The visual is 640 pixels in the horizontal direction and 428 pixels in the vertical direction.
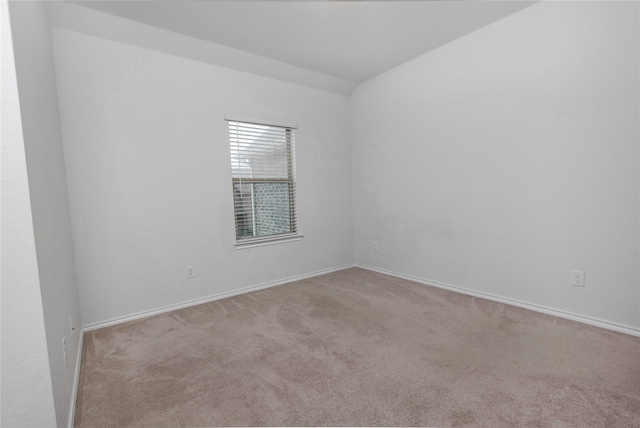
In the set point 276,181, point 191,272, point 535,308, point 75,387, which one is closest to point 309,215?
point 276,181

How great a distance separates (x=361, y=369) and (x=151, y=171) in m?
2.30

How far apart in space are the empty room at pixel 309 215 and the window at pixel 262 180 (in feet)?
0.08

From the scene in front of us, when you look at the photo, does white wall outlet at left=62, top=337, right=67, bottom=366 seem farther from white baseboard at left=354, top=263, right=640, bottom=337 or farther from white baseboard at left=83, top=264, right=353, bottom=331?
white baseboard at left=354, top=263, right=640, bottom=337

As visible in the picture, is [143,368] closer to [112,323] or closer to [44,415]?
[44,415]

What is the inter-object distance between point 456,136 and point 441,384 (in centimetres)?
221

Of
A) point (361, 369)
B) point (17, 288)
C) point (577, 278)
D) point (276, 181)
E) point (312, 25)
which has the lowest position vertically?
point (361, 369)

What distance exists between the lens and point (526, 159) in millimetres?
2383

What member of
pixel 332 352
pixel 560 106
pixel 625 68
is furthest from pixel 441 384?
pixel 625 68

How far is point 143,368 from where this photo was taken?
1764 mm

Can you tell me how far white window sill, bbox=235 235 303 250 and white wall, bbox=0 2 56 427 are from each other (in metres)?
2.03

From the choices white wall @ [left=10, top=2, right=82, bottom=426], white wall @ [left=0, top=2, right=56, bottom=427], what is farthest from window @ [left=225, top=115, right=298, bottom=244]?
white wall @ [left=0, top=2, right=56, bottom=427]

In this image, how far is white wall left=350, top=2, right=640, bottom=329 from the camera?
1979mm

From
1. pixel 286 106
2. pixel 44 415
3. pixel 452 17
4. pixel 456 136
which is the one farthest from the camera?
pixel 286 106

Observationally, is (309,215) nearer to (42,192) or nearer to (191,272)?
(191,272)
